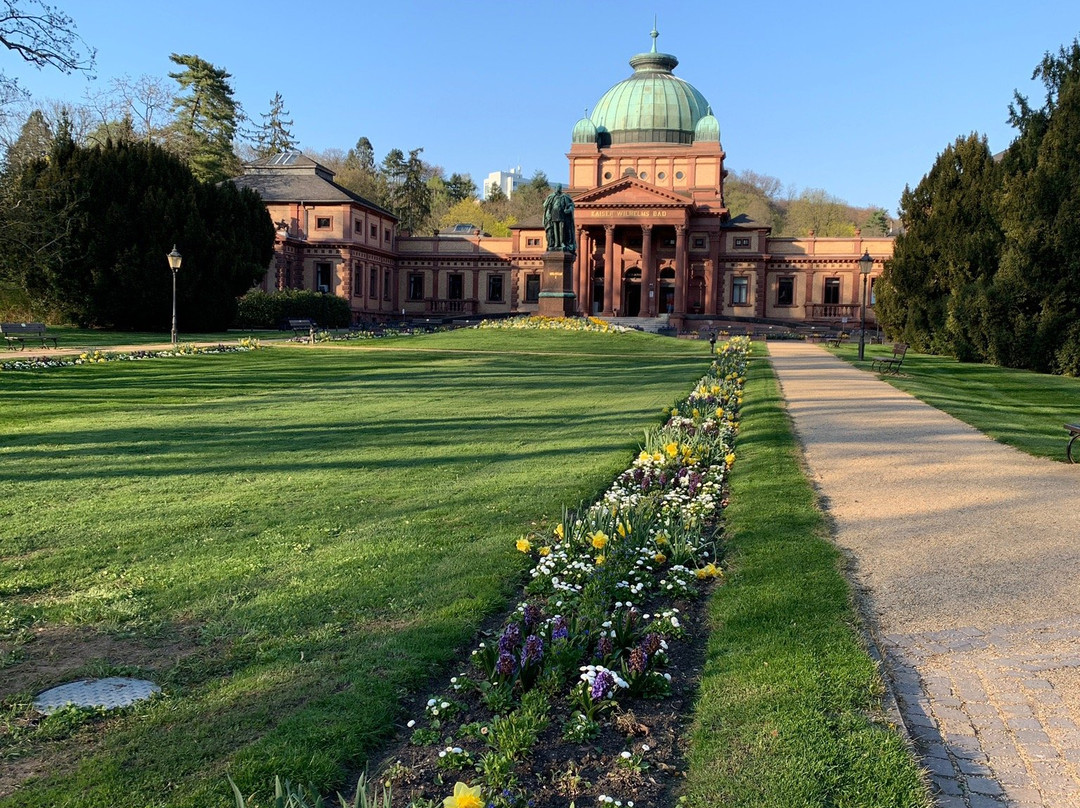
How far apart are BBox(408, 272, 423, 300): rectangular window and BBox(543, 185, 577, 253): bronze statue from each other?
29.8 metres

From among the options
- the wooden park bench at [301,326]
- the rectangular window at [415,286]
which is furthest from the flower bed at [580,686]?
the rectangular window at [415,286]

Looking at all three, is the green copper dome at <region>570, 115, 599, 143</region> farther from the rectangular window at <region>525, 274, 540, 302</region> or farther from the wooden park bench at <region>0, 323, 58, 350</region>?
the wooden park bench at <region>0, 323, 58, 350</region>

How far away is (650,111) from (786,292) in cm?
1710

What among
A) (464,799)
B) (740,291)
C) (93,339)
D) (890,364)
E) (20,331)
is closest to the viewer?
(464,799)

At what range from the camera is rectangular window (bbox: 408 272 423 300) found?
210ft

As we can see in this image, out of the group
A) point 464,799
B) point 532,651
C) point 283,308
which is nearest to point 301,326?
point 283,308

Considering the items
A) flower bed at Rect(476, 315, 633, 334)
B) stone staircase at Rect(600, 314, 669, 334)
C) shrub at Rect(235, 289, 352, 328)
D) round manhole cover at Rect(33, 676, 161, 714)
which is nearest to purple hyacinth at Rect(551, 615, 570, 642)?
round manhole cover at Rect(33, 676, 161, 714)

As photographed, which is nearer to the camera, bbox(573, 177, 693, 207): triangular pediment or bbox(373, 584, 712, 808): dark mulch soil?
bbox(373, 584, 712, 808): dark mulch soil

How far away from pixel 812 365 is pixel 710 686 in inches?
928

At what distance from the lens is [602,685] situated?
11.1ft

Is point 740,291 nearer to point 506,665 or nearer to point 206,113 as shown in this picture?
point 206,113

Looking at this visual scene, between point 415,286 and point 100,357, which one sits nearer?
point 100,357

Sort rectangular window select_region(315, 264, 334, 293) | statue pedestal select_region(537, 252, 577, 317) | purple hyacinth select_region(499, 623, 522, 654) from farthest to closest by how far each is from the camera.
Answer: rectangular window select_region(315, 264, 334, 293) → statue pedestal select_region(537, 252, 577, 317) → purple hyacinth select_region(499, 623, 522, 654)

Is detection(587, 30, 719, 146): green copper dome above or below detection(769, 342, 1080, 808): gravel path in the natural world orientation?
above
